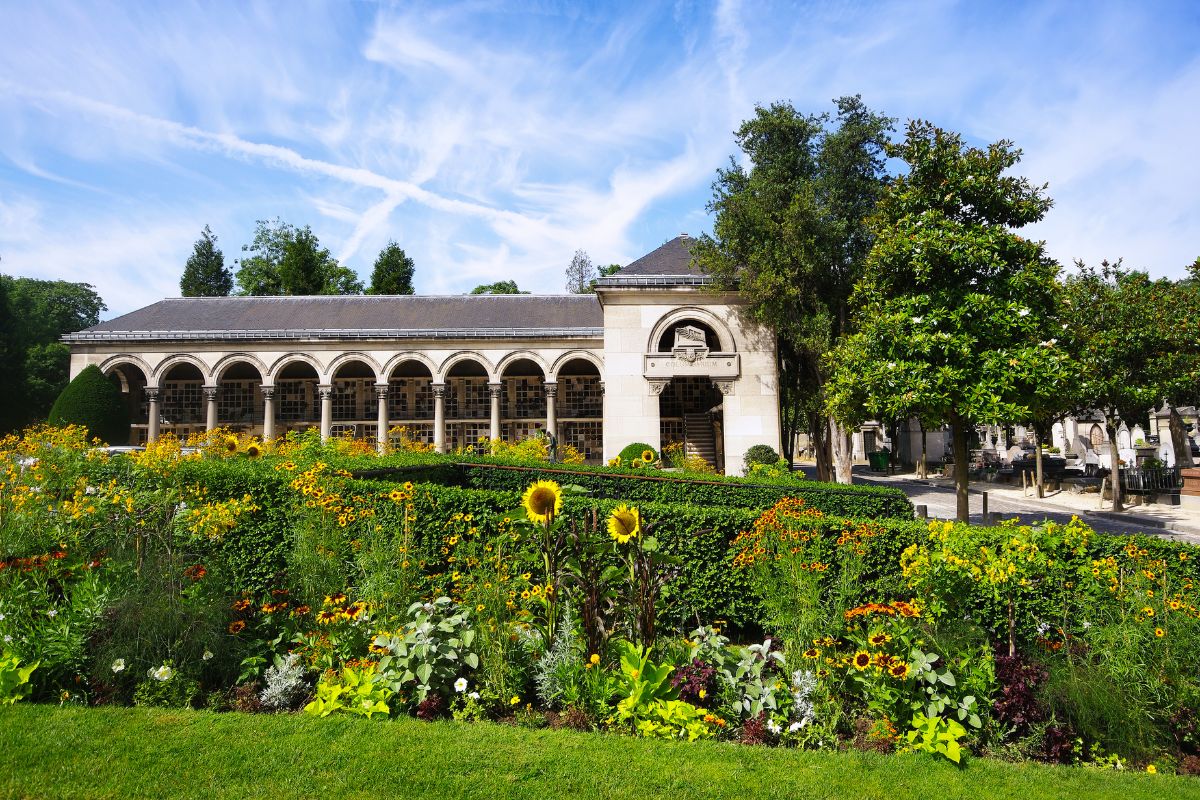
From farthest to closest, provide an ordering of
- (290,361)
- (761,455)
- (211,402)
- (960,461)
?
1. (290,361)
2. (211,402)
3. (761,455)
4. (960,461)

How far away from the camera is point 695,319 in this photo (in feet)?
76.2

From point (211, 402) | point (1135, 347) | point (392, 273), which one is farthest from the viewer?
point (392, 273)

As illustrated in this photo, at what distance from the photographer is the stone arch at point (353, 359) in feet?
99.8

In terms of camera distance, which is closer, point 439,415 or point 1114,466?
point 1114,466

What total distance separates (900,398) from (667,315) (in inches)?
483

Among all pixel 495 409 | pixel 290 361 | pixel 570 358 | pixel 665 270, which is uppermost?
pixel 665 270

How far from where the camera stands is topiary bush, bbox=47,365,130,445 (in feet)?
88.9

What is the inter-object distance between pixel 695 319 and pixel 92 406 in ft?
84.2

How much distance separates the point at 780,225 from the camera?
20.2 m

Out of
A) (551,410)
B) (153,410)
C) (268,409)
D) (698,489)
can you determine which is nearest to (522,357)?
(551,410)

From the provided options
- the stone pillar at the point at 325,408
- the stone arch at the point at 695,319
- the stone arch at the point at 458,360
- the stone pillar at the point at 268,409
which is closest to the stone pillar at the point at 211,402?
the stone pillar at the point at 268,409

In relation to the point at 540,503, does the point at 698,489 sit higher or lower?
lower

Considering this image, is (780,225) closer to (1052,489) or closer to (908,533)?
Answer: (1052,489)

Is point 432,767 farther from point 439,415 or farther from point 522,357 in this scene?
point 439,415
